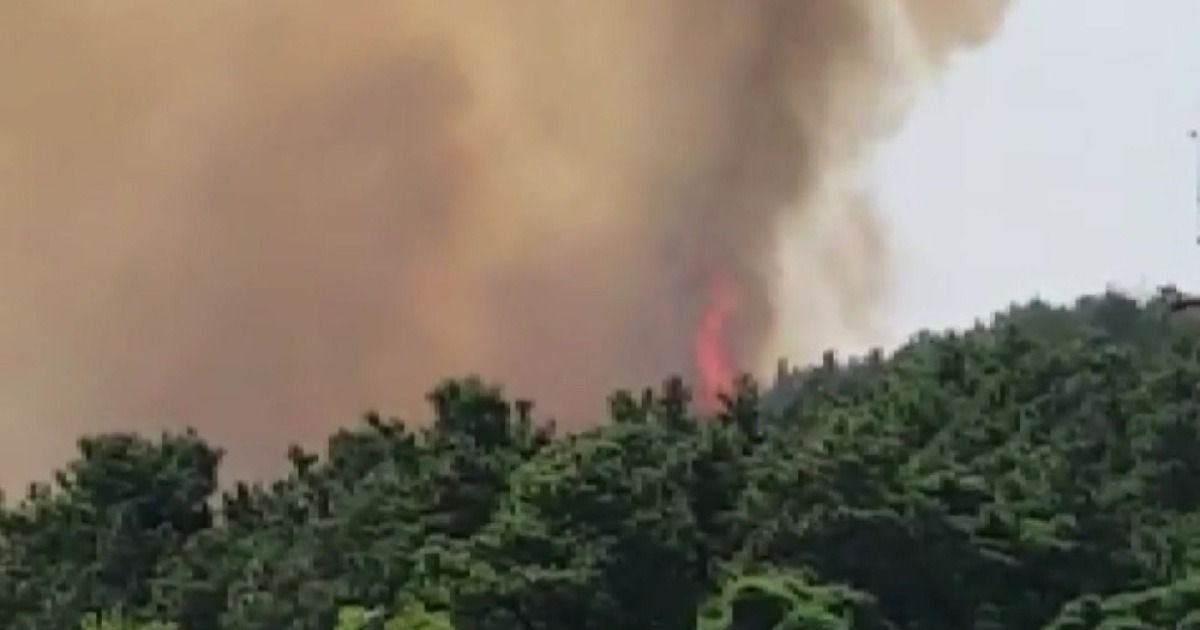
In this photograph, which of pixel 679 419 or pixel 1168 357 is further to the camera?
pixel 1168 357

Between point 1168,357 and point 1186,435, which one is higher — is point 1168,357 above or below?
above

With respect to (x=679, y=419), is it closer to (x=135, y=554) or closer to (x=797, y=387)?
(x=135, y=554)

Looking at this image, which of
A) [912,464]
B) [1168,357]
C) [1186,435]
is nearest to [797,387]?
[1168,357]

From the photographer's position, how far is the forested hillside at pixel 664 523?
36656 millimetres

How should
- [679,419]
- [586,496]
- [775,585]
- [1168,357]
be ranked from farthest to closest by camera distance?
1. [1168,357]
2. [679,419]
3. [586,496]
4. [775,585]

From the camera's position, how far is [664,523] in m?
38.1

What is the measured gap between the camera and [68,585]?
46.3 meters

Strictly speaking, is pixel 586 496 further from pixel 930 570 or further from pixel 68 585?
pixel 68 585

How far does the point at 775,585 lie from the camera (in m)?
35.0

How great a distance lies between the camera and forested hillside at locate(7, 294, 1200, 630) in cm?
3666

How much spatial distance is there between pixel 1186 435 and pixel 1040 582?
9538mm

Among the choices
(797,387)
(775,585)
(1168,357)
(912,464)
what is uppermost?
(797,387)

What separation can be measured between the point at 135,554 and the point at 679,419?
10.3 meters

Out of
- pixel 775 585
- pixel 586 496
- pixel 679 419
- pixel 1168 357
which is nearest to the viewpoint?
pixel 775 585
